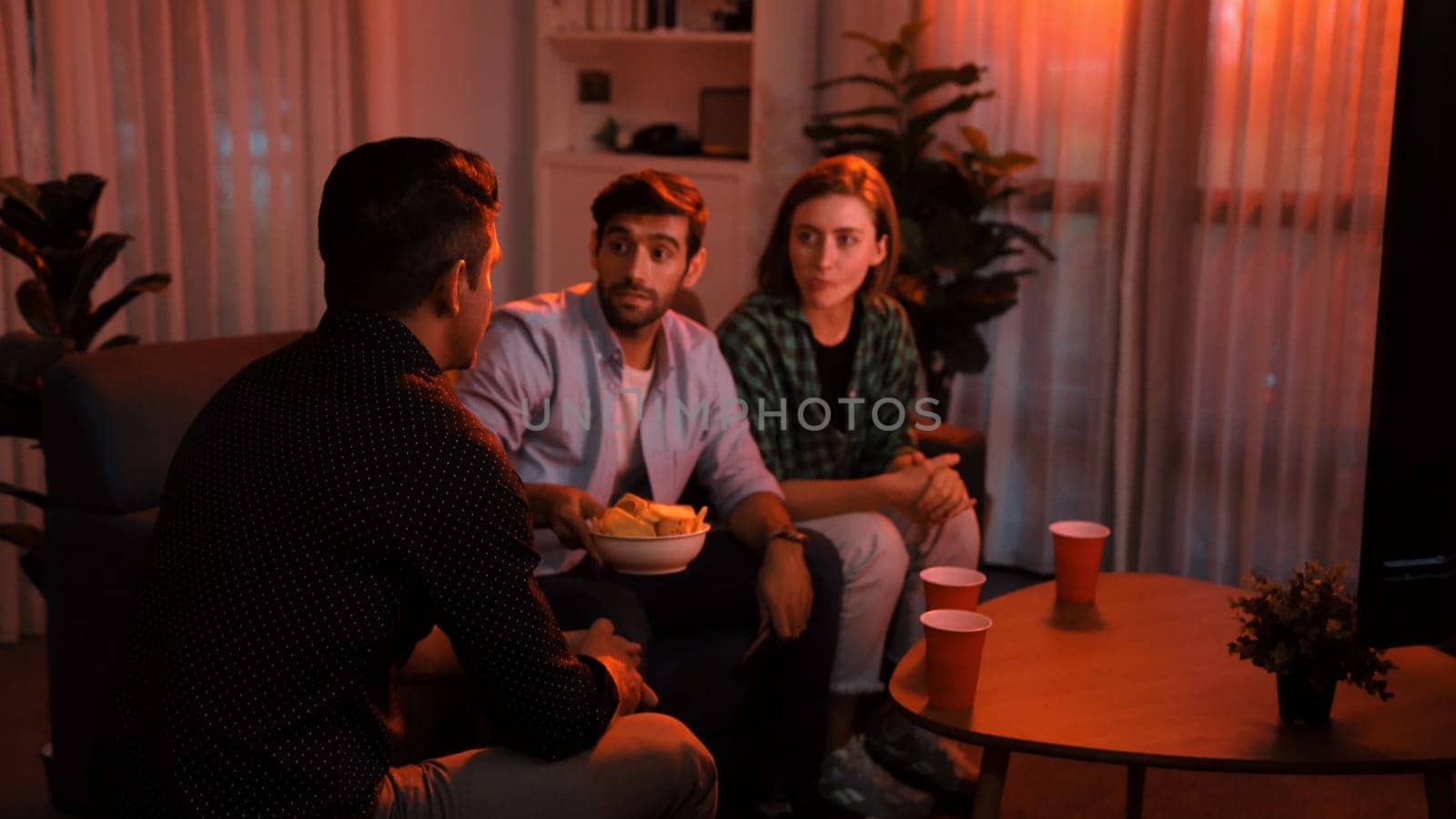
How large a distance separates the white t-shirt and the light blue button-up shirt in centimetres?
1

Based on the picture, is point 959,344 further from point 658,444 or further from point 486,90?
point 486,90

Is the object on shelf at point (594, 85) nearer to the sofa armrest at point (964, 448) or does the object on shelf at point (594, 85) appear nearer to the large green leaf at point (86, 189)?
the sofa armrest at point (964, 448)

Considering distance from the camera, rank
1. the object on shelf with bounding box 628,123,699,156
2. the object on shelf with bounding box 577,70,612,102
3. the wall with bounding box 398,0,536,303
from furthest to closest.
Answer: the object on shelf with bounding box 577,70,612,102
the object on shelf with bounding box 628,123,699,156
the wall with bounding box 398,0,536,303

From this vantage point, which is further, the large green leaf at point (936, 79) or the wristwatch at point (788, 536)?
the large green leaf at point (936, 79)

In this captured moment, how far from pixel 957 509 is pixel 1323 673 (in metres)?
0.93

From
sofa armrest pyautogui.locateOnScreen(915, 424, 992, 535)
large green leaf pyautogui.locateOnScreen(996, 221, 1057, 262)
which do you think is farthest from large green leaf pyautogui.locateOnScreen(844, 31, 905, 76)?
sofa armrest pyautogui.locateOnScreen(915, 424, 992, 535)

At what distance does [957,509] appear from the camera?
8.47 feet

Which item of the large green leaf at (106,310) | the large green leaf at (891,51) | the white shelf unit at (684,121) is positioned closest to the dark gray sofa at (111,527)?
the large green leaf at (106,310)

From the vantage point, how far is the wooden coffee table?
5.47 feet

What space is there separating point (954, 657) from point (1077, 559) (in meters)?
0.49

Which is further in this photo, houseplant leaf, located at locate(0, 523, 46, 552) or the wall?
the wall

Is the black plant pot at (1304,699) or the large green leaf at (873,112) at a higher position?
the large green leaf at (873,112)

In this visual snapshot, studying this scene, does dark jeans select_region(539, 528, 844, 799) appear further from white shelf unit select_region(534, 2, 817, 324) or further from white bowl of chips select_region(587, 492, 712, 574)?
white shelf unit select_region(534, 2, 817, 324)

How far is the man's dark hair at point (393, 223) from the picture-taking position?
136 cm
